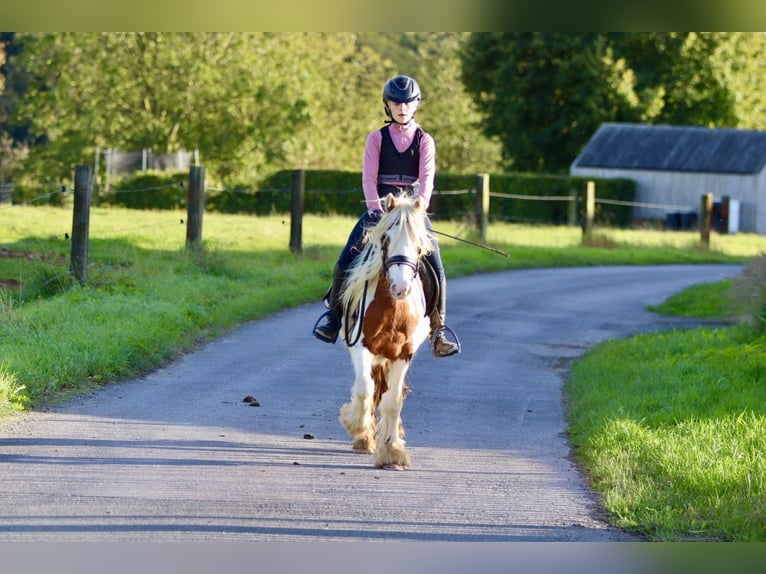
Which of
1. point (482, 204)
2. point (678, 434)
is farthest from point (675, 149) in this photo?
point (678, 434)

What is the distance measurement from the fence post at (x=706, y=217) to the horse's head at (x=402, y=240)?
2753cm

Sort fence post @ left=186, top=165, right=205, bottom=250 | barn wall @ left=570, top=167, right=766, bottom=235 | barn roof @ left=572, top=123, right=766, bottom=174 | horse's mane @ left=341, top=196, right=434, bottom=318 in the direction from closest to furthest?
horse's mane @ left=341, top=196, right=434, bottom=318 < fence post @ left=186, top=165, right=205, bottom=250 < barn wall @ left=570, top=167, right=766, bottom=235 < barn roof @ left=572, top=123, right=766, bottom=174

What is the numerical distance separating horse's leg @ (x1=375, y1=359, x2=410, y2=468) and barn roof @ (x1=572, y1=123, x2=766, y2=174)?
4884cm

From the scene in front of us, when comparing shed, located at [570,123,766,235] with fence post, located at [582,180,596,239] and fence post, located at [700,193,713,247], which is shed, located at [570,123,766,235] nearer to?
fence post, located at [700,193,713,247]

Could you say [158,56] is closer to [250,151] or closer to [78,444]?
[250,151]

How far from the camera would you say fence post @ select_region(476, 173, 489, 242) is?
2770cm

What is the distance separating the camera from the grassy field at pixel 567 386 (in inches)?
303

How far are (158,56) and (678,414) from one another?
4200 centimetres

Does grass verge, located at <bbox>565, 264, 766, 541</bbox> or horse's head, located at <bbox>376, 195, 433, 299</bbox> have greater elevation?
horse's head, located at <bbox>376, 195, 433, 299</bbox>

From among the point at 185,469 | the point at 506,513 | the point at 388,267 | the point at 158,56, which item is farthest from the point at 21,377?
the point at 158,56

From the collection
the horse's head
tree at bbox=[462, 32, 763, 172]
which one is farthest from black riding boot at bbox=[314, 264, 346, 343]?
tree at bbox=[462, 32, 763, 172]

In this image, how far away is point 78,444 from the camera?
8625 mm

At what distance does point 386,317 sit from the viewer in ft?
27.6

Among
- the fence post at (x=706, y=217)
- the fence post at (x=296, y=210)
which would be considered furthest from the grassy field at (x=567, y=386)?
the fence post at (x=706, y=217)
